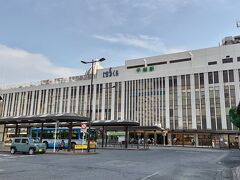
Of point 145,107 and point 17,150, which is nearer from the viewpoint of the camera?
point 17,150

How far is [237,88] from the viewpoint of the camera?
61031 millimetres

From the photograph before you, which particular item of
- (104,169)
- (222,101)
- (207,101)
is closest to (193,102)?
(207,101)

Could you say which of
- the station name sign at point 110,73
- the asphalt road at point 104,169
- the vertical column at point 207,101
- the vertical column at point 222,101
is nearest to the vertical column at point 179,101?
the vertical column at point 207,101

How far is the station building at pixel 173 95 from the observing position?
6197cm

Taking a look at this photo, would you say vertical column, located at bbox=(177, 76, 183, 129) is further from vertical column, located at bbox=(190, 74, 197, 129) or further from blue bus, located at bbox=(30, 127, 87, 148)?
blue bus, located at bbox=(30, 127, 87, 148)

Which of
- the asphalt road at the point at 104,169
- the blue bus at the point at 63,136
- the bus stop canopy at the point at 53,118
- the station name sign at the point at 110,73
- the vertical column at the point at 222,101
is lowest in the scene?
the asphalt road at the point at 104,169

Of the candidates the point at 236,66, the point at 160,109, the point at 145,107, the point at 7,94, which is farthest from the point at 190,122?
the point at 7,94

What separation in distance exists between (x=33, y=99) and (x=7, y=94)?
12.9m

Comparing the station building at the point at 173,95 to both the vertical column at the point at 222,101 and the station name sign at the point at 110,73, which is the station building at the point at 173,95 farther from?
the station name sign at the point at 110,73

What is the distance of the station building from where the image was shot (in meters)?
62.0

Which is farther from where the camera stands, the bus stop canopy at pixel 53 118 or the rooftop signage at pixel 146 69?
the rooftop signage at pixel 146 69

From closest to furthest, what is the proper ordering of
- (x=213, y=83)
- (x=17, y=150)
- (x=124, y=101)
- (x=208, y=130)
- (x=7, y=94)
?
1. (x=17, y=150)
2. (x=208, y=130)
3. (x=213, y=83)
4. (x=124, y=101)
5. (x=7, y=94)

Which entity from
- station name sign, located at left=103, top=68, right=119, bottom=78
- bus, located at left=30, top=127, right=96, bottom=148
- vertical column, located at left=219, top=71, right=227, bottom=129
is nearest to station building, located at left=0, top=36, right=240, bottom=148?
vertical column, located at left=219, top=71, right=227, bottom=129

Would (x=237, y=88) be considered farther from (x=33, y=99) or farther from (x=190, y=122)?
(x=33, y=99)
